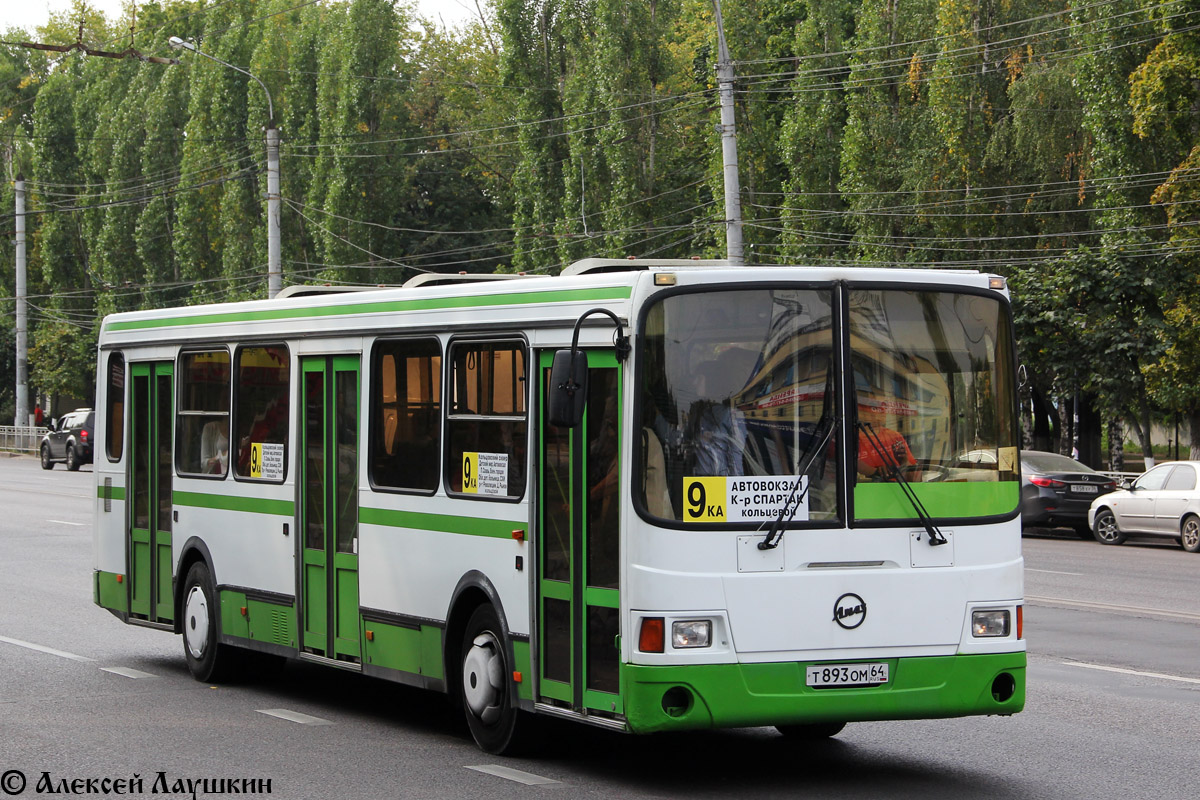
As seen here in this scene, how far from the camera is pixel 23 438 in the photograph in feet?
208

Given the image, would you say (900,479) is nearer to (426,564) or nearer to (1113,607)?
(426,564)

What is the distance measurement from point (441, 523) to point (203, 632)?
329 cm

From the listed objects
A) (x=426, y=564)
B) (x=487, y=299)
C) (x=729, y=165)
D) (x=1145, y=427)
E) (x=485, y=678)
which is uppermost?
(x=729, y=165)

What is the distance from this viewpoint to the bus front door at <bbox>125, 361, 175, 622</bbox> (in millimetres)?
12523

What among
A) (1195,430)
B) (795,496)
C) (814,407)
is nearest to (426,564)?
(795,496)

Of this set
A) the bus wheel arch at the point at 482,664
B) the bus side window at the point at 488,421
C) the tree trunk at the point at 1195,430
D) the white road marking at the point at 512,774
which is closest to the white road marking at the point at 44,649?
the bus wheel arch at the point at 482,664

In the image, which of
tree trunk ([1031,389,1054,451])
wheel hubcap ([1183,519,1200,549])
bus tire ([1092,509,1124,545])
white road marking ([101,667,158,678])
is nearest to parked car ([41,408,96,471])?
tree trunk ([1031,389,1054,451])

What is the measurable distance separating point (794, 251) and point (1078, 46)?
8.50m

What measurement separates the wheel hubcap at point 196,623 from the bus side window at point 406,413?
101 inches

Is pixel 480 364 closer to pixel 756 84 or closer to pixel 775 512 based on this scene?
pixel 775 512

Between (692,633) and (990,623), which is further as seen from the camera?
(990,623)

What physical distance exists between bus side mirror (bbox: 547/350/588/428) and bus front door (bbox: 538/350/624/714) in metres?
0.21

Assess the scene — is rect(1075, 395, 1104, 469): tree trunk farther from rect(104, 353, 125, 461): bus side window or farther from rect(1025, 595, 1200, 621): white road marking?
rect(104, 353, 125, 461): bus side window

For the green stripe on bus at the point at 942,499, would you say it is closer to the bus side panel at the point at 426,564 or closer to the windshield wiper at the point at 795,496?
the windshield wiper at the point at 795,496
